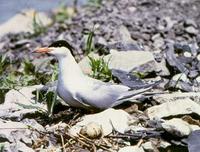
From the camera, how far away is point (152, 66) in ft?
15.6

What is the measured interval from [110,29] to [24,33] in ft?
5.25

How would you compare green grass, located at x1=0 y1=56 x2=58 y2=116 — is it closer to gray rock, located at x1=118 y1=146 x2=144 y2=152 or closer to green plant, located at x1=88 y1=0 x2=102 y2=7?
gray rock, located at x1=118 y1=146 x2=144 y2=152

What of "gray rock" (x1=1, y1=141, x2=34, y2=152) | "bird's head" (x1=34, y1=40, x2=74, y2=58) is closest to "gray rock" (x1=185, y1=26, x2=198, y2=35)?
"bird's head" (x1=34, y1=40, x2=74, y2=58)

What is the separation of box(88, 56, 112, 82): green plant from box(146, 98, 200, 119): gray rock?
606 mm

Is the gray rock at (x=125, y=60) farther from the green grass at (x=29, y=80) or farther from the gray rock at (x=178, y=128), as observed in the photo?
the gray rock at (x=178, y=128)

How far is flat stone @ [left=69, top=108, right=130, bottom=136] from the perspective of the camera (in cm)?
381

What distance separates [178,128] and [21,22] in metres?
5.96

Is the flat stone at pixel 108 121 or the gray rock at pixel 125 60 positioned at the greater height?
the gray rock at pixel 125 60

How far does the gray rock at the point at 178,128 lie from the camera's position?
3.60 m

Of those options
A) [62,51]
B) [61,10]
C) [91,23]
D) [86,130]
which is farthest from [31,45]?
[86,130]

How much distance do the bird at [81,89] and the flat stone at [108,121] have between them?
0.24 ft

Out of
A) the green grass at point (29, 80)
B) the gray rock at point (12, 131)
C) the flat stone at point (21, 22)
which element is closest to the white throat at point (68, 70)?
the green grass at point (29, 80)

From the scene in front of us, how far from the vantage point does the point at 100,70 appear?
459 centimetres

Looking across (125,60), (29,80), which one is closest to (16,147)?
(29,80)
